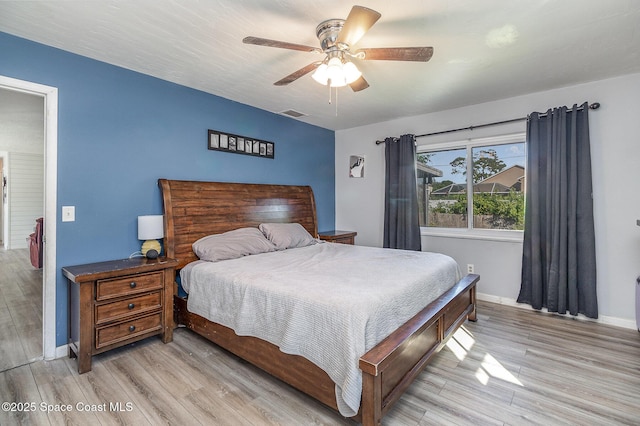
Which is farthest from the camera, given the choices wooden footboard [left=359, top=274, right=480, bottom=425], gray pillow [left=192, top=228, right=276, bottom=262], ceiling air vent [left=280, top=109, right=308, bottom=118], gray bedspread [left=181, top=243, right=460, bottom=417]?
ceiling air vent [left=280, top=109, right=308, bottom=118]

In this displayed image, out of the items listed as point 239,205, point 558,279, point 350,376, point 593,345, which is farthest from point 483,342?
point 239,205

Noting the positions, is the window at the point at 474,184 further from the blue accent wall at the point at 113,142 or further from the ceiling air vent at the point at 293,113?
the blue accent wall at the point at 113,142

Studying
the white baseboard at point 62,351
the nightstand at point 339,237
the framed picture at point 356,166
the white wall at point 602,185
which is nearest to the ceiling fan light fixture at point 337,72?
the white wall at point 602,185

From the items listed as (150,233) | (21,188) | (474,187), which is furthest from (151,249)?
(21,188)

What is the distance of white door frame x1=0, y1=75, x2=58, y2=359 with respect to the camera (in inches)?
92.0

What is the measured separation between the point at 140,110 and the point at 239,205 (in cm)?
137

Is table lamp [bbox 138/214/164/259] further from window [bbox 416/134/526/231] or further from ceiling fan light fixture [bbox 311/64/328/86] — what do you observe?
window [bbox 416/134/526/231]

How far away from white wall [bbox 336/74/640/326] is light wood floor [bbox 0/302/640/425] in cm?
65

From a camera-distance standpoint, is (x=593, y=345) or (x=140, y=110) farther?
(x=140, y=110)

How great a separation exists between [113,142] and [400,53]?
2535 millimetres

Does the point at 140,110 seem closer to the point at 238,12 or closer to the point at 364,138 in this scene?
the point at 238,12

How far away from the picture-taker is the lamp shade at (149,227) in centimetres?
272

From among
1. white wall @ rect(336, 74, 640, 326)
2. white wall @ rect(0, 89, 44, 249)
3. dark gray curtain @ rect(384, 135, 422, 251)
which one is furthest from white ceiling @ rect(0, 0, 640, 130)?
white wall @ rect(0, 89, 44, 249)

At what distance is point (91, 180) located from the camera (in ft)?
8.40
